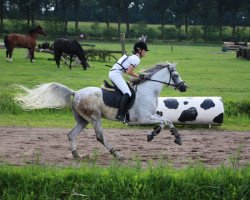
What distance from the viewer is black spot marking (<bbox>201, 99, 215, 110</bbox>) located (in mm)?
18094

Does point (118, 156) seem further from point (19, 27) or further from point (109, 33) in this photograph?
point (109, 33)

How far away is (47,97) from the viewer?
13453 mm

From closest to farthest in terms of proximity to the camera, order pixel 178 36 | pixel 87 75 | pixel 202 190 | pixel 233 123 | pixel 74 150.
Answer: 1. pixel 202 190
2. pixel 74 150
3. pixel 233 123
4. pixel 87 75
5. pixel 178 36

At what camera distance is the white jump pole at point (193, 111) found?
17969 mm

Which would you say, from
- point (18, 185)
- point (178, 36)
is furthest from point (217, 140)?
point (178, 36)

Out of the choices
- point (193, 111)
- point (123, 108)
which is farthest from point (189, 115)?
point (123, 108)

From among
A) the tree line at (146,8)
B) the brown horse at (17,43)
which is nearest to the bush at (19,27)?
the tree line at (146,8)

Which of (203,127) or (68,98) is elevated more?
(68,98)

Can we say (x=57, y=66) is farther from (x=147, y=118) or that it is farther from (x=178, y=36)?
(x=178, y=36)

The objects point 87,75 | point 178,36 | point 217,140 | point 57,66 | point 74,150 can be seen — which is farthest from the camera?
point 178,36

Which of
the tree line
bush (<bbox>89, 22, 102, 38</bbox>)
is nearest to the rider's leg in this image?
the tree line

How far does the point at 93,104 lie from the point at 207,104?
19.8 feet

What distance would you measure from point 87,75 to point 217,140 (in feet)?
55.8

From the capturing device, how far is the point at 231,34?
324 feet
